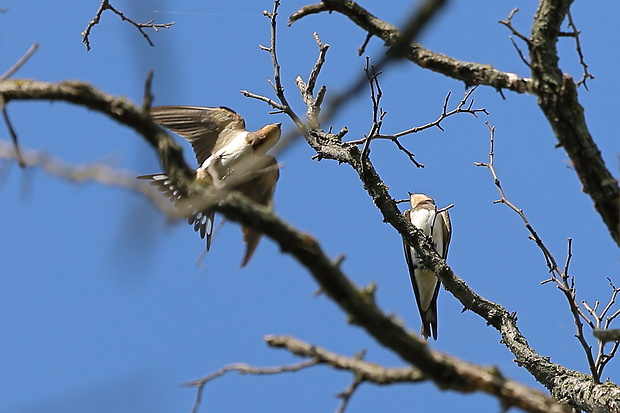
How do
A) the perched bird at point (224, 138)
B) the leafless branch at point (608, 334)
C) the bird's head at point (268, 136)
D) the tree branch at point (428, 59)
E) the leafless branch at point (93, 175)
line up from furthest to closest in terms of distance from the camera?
the bird's head at point (268, 136) → the perched bird at point (224, 138) → the tree branch at point (428, 59) → the leafless branch at point (608, 334) → the leafless branch at point (93, 175)

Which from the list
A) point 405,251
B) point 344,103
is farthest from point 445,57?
point 405,251

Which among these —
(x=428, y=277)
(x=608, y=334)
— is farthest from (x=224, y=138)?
(x=608, y=334)

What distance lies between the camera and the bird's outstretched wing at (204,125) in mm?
7207

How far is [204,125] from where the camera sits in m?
7.30

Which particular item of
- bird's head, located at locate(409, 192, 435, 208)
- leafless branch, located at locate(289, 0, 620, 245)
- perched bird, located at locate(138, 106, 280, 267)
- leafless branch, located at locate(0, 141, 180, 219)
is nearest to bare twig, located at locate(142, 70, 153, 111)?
leafless branch, located at locate(0, 141, 180, 219)

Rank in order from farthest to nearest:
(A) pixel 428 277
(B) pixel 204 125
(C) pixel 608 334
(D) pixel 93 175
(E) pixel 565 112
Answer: (A) pixel 428 277
(B) pixel 204 125
(E) pixel 565 112
(C) pixel 608 334
(D) pixel 93 175

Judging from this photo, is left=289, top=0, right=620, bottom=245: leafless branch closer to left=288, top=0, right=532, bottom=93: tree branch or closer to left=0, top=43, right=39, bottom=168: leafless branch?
left=288, top=0, right=532, bottom=93: tree branch

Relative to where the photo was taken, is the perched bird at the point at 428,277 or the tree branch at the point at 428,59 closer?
the tree branch at the point at 428,59

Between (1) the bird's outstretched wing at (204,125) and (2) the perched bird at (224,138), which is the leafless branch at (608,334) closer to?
(2) the perched bird at (224,138)

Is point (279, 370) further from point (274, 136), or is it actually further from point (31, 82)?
point (274, 136)

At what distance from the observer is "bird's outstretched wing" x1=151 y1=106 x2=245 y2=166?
7.21 metres

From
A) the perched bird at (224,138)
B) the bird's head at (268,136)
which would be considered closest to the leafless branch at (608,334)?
the perched bird at (224,138)

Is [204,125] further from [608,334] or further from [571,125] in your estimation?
[608,334]

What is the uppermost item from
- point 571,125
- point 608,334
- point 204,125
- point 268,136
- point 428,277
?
point 204,125
